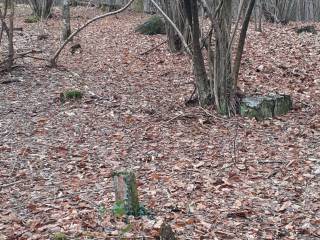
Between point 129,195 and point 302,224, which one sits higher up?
point 129,195

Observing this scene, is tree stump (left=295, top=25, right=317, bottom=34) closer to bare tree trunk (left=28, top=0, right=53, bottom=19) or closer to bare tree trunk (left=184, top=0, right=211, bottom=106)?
bare tree trunk (left=184, top=0, right=211, bottom=106)

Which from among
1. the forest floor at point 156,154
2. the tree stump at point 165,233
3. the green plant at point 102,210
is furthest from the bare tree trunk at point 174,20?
the tree stump at point 165,233

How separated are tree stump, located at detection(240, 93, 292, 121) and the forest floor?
0.13 meters

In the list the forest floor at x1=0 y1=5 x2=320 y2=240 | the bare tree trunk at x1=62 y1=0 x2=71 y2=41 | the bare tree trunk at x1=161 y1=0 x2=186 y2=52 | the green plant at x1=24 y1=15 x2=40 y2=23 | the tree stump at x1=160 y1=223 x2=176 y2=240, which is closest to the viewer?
the tree stump at x1=160 y1=223 x2=176 y2=240

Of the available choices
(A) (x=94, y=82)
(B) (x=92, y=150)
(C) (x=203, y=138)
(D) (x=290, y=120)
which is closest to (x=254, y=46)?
(A) (x=94, y=82)

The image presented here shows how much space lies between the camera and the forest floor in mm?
4266

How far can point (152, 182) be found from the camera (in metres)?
5.16

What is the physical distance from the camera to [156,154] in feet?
19.5

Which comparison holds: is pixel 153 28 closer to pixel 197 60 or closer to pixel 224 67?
pixel 197 60

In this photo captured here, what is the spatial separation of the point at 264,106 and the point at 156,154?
204 cm

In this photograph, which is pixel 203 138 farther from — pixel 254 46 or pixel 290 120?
pixel 254 46

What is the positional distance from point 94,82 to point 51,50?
13.0 feet

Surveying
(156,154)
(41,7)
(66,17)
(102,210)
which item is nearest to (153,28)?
(66,17)

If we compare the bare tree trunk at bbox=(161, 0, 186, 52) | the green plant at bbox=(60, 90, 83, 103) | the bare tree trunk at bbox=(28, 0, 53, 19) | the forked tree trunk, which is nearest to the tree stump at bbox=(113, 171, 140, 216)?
the forked tree trunk
